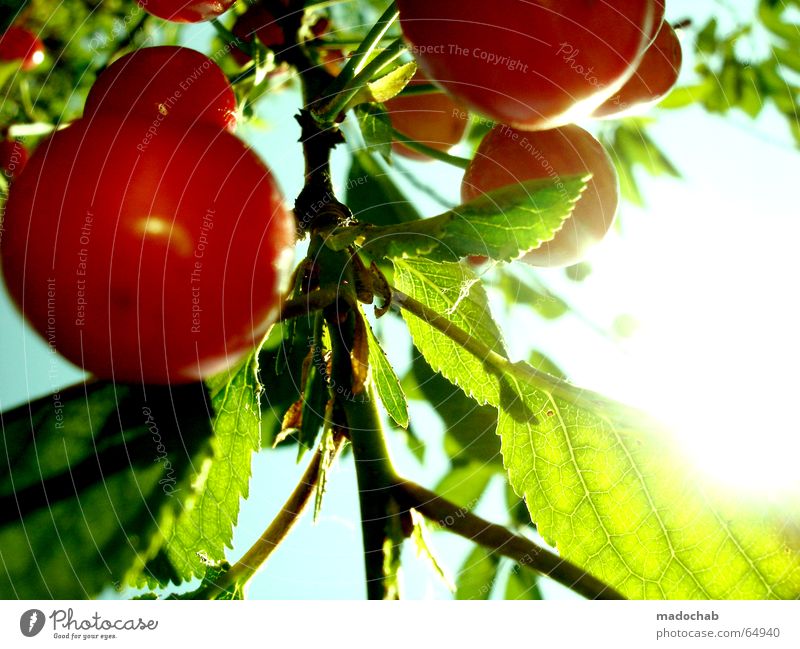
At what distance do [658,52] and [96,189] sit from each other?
1.00 ft

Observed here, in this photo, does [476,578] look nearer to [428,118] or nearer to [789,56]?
[428,118]

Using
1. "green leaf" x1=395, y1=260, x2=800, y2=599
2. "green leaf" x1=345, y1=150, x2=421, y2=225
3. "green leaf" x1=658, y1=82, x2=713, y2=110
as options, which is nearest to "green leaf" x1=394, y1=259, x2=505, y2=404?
"green leaf" x1=395, y1=260, x2=800, y2=599

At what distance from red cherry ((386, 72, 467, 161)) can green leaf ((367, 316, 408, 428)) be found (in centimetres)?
21

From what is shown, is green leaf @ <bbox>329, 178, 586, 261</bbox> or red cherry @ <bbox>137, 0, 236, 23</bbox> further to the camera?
red cherry @ <bbox>137, 0, 236, 23</bbox>

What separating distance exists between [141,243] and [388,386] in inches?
5.9

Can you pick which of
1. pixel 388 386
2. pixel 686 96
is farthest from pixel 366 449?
pixel 686 96

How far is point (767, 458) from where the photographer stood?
44 cm

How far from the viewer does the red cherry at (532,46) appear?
13.1 inches

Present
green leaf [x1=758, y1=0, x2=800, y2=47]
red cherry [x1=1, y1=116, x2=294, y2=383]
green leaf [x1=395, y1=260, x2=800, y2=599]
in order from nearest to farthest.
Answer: red cherry [x1=1, y1=116, x2=294, y2=383]
green leaf [x1=395, y1=260, x2=800, y2=599]
green leaf [x1=758, y1=0, x2=800, y2=47]

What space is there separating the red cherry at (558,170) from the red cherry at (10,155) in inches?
12.1

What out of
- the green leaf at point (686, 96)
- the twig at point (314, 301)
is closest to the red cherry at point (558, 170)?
the twig at point (314, 301)

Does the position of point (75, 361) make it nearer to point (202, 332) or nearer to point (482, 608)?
point (202, 332)

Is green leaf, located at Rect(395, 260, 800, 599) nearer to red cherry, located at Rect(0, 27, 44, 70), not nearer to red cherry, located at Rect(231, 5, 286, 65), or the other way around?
red cherry, located at Rect(231, 5, 286, 65)

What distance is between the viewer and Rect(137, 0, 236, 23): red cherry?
0.42 meters
